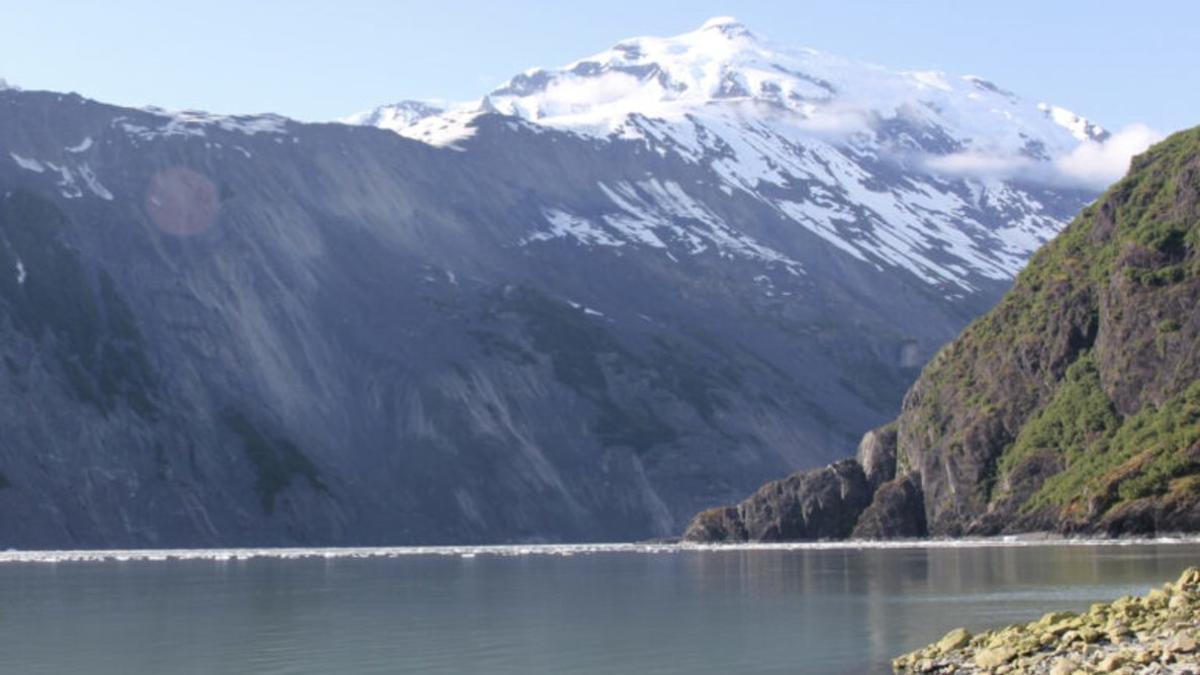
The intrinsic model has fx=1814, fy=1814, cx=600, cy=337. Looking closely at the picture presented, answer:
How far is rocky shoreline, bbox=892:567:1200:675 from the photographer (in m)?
51.5

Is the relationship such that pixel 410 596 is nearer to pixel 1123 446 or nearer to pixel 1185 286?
pixel 1123 446

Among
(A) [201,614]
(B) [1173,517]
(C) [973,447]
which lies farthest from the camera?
(C) [973,447]

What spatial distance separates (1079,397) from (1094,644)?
109 m

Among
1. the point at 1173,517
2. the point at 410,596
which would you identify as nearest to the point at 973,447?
the point at 1173,517

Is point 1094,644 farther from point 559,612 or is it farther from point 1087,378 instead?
point 1087,378

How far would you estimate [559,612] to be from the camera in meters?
88.0

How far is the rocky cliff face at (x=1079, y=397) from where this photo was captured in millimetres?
143500

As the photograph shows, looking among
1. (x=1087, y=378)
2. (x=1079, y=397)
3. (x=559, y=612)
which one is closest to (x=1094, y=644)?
(x=559, y=612)

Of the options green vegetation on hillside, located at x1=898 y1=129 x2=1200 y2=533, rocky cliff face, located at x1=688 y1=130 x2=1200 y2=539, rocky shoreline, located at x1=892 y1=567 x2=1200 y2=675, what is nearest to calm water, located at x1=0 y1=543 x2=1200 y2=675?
rocky shoreline, located at x1=892 y1=567 x2=1200 y2=675

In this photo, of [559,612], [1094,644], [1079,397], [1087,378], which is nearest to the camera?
[1094,644]

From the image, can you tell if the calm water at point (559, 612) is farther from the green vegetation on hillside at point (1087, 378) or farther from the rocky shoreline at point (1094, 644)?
the green vegetation on hillside at point (1087, 378)

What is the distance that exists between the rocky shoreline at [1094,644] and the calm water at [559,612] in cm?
290

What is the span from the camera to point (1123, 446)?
149 metres

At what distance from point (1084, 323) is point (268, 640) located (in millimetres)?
114532
